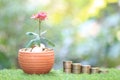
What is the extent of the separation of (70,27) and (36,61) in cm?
163

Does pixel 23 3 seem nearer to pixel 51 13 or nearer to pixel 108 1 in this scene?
pixel 51 13

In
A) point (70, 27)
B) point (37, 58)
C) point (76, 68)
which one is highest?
point (70, 27)

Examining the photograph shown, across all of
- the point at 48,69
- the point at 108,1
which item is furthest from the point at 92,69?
the point at 108,1

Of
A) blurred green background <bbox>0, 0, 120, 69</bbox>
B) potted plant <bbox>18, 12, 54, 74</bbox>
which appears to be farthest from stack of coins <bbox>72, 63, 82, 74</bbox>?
blurred green background <bbox>0, 0, 120, 69</bbox>

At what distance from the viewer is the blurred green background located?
461cm

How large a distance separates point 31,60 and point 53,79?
298mm

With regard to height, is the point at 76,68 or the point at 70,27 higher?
the point at 70,27

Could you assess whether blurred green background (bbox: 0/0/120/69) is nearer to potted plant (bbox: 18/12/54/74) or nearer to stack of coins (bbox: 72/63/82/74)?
stack of coins (bbox: 72/63/82/74)

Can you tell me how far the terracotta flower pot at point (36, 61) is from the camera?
308 centimetres

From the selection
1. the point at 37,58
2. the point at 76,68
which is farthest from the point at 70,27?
the point at 37,58

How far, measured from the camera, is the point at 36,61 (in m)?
3.08

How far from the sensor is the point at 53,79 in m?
2.92

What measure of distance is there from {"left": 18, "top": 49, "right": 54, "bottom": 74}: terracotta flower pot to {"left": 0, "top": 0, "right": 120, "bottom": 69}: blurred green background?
1.49 meters

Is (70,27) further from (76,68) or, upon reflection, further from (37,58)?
(37,58)
